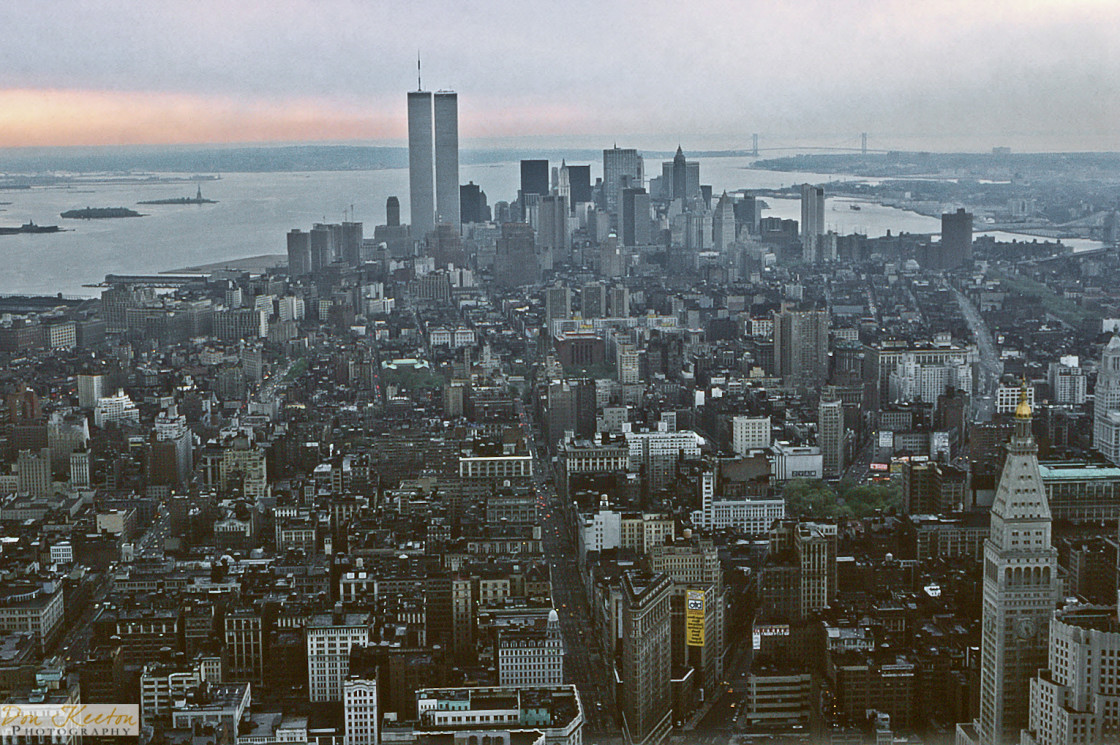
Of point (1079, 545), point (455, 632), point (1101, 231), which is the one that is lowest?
point (455, 632)

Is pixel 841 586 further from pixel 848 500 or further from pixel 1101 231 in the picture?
pixel 1101 231

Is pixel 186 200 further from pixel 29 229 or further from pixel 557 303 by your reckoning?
pixel 557 303

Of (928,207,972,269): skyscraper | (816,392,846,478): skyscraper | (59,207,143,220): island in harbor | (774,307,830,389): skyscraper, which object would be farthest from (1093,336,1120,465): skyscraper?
(59,207,143,220): island in harbor

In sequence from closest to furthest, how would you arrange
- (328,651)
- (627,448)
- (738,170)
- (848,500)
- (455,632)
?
(328,651), (455,632), (848,500), (627,448), (738,170)

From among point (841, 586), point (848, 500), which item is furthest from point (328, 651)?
point (848, 500)

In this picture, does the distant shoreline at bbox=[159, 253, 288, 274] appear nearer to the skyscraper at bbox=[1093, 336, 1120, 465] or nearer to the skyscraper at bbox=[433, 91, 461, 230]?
the skyscraper at bbox=[433, 91, 461, 230]

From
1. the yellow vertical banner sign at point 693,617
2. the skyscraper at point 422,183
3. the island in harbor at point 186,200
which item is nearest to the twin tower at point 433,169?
the skyscraper at point 422,183
